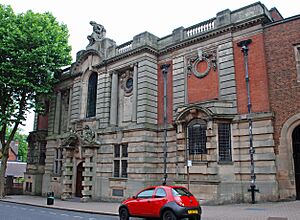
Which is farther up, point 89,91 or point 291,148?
point 89,91

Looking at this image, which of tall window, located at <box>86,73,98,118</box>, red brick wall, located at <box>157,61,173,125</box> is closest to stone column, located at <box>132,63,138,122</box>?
red brick wall, located at <box>157,61,173,125</box>

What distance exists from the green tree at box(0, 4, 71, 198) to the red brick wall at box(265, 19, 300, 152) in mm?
17990

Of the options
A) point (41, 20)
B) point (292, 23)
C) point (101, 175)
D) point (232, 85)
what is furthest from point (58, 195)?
point (292, 23)

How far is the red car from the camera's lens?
10461 millimetres

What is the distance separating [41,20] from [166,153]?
1616 centimetres

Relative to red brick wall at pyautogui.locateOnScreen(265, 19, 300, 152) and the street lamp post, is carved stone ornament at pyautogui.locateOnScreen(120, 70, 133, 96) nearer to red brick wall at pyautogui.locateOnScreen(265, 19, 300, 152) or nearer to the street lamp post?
the street lamp post

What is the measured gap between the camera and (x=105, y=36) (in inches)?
1049

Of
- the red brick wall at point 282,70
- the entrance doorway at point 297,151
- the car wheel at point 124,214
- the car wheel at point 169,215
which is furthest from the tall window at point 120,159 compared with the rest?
the entrance doorway at point 297,151

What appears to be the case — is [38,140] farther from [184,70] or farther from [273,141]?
[273,141]

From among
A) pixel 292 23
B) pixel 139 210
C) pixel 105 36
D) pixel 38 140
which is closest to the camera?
pixel 139 210

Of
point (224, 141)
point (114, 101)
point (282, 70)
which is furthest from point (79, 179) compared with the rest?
point (282, 70)

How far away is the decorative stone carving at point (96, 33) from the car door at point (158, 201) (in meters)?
18.5

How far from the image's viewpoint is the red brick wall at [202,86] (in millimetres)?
19484

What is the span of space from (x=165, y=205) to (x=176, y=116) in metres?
9.57
